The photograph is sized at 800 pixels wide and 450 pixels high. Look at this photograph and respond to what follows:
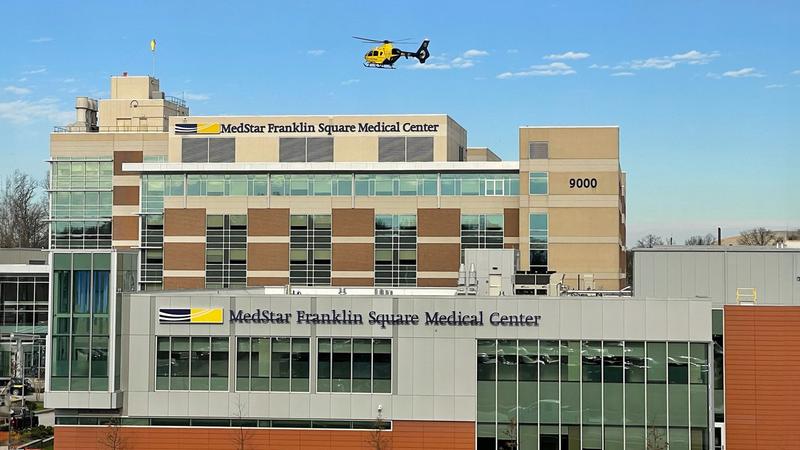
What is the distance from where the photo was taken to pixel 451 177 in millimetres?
106188

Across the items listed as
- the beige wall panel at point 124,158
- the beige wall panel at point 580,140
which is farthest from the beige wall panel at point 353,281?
the beige wall panel at point 124,158

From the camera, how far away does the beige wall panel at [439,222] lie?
106 m

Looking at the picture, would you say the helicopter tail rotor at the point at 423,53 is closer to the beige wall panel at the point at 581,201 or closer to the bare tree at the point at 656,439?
the beige wall panel at the point at 581,201

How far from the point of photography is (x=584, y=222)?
4038 inches

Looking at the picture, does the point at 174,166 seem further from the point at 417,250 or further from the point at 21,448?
the point at 21,448

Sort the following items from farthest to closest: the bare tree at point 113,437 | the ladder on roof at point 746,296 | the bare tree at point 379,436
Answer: the ladder on roof at point 746,296 → the bare tree at point 113,437 → the bare tree at point 379,436

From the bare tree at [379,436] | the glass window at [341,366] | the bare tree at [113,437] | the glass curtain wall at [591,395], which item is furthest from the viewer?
the glass window at [341,366]

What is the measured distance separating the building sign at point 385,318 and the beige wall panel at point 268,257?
52.2m

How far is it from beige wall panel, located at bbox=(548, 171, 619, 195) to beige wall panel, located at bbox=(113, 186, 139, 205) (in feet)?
140

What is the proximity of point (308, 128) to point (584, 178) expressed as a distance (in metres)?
27.7

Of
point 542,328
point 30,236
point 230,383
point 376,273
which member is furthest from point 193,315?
point 30,236

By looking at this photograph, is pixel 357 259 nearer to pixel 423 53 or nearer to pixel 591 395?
pixel 423 53

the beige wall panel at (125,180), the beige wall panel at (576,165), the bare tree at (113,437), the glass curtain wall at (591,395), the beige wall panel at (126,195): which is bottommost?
the bare tree at (113,437)

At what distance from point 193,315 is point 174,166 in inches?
2219
